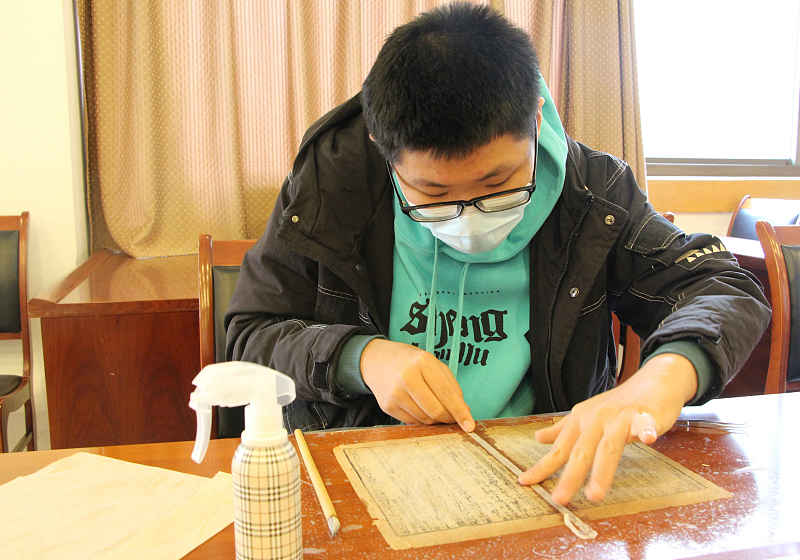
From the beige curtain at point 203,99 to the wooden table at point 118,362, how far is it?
2.20 feet

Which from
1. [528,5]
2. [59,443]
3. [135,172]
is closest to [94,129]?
[135,172]

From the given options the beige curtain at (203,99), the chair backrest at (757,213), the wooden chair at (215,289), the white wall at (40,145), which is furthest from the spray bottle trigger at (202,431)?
the chair backrest at (757,213)

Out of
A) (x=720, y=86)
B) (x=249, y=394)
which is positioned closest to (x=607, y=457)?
(x=249, y=394)

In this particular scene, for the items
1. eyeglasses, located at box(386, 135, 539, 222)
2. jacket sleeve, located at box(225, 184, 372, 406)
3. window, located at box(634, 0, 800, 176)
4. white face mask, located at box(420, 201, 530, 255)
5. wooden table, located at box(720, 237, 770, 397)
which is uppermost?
window, located at box(634, 0, 800, 176)

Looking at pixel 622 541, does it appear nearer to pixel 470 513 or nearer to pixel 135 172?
pixel 470 513

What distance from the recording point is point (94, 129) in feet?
7.52

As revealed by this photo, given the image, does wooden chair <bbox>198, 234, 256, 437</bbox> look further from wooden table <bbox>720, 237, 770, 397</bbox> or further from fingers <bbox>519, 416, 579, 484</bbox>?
wooden table <bbox>720, 237, 770, 397</bbox>

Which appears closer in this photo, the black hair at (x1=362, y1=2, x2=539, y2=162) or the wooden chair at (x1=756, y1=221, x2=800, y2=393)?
the black hair at (x1=362, y1=2, x2=539, y2=162)

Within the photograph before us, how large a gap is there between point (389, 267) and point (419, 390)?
0.34m

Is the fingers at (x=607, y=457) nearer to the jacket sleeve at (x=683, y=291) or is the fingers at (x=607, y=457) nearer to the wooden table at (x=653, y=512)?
the wooden table at (x=653, y=512)

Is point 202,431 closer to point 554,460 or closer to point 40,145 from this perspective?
point 554,460

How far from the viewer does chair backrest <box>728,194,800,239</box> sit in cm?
309

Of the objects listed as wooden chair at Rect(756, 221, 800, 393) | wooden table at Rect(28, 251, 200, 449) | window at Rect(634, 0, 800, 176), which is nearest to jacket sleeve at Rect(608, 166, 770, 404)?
wooden chair at Rect(756, 221, 800, 393)

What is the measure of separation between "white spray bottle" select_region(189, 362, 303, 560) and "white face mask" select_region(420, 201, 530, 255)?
0.51 m
